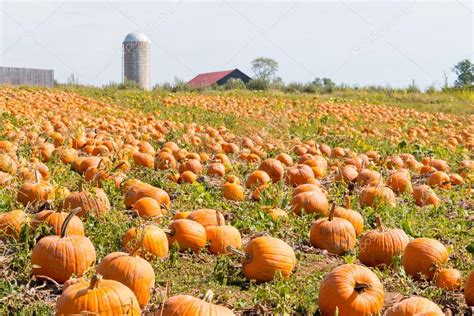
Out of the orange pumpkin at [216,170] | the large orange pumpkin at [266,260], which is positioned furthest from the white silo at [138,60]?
the large orange pumpkin at [266,260]

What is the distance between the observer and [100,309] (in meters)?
3.12

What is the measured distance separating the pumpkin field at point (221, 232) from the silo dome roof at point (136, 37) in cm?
2519

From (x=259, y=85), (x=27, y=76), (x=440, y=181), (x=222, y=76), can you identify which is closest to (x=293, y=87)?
(x=259, y=85)

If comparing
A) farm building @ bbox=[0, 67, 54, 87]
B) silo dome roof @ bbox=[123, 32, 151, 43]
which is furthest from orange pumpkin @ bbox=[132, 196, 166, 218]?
farm building @ bbox=[0, 67, 54, 87]

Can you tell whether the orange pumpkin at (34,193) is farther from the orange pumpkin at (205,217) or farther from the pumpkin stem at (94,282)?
the pumpkin stem at (94,282)

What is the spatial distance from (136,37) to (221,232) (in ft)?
108

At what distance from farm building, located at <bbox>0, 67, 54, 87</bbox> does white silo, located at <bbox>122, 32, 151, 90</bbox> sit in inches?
185

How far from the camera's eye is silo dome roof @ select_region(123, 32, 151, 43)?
118 feet

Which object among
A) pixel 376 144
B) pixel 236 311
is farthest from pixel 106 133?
pixel 236 311

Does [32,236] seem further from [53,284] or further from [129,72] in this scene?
[129,72]

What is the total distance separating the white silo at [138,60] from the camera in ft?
117

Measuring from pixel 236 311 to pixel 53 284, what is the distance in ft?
3.96

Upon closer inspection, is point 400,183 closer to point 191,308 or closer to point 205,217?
point 205,217

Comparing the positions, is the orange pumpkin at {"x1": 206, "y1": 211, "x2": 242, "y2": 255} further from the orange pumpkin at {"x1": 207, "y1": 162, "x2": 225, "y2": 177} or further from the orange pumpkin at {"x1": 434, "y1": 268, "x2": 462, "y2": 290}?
the orange pumpkin at {"x1": 207, "y1": 162, "x2": 225, "y2": 177}
